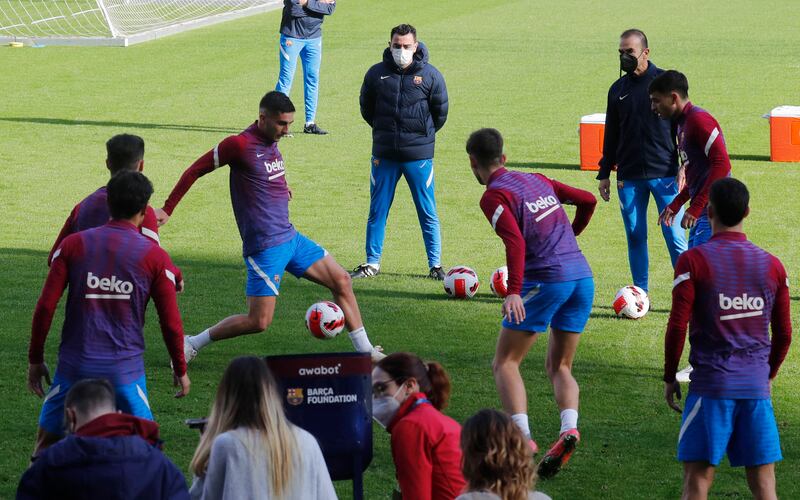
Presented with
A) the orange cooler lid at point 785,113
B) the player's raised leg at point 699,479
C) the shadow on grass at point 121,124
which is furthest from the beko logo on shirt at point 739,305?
the shadow on grass at point 121,124

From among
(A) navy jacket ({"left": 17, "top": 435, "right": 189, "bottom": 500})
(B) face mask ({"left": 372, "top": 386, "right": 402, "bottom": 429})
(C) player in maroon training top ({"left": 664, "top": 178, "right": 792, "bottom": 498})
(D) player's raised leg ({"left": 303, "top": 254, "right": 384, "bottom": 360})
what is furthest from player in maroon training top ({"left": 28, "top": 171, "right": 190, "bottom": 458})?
(D) player's raised leg ({"left": 303, "top": 254, "right": 384, "bottom": 360})

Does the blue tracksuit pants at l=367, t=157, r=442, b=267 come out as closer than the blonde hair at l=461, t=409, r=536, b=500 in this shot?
No

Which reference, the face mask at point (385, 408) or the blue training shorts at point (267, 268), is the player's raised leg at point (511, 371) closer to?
the face mask at point (385, 408)

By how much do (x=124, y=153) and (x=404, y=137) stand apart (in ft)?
18.4

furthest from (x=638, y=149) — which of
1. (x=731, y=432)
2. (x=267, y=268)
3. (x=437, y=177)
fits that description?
(x=437, y=177)

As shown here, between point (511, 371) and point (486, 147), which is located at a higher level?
point (486, 147)

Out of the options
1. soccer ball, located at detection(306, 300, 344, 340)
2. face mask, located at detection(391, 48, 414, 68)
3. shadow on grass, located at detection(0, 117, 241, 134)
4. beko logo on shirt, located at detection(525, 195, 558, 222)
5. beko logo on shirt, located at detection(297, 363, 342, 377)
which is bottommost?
beko logo on shirt, located at detection(297, 363, 342, 377)

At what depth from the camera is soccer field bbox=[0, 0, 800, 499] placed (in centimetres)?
895

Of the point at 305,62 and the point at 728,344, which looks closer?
the point at 728,344

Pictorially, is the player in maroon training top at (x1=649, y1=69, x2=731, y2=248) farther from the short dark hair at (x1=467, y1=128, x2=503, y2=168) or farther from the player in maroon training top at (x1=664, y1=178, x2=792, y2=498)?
the player in maroon training top at (x1=664, y1=178, x2=792, y2=498)

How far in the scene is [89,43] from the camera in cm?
2952

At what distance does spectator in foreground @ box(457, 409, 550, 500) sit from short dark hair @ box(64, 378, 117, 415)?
1.40m

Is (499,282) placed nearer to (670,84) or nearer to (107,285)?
(670,84)

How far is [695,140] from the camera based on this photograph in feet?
31.0
